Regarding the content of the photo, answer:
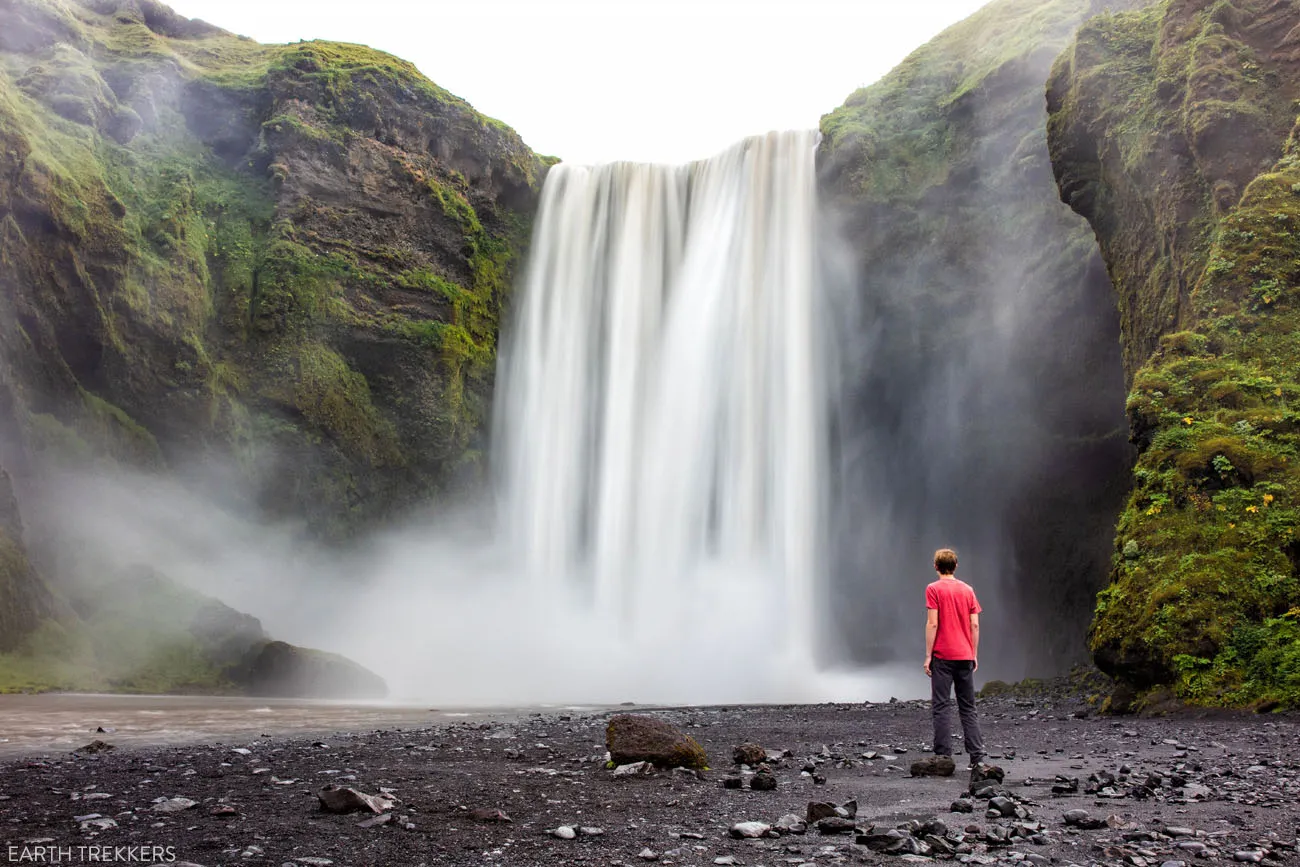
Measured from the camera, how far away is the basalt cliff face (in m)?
25.7

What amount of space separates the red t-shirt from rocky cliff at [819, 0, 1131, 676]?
2023 centimetres


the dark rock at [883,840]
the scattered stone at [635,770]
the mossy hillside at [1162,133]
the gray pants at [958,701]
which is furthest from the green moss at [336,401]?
the dark rock at [883,840]

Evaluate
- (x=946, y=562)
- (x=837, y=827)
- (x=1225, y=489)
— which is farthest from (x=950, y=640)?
(x=1225, y=489)

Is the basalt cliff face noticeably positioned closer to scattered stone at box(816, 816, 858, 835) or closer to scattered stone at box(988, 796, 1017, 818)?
scattered stone at box(816, 816, 858, 835)

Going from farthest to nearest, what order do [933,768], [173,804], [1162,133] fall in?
[1162,133] → [933,768] → [173,804]

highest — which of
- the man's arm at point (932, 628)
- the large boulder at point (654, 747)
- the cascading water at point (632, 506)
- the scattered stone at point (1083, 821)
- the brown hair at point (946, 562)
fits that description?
the cascading water at point (632, 506)

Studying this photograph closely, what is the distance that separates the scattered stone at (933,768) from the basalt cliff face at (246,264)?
76.5ft

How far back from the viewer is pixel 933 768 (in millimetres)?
7043

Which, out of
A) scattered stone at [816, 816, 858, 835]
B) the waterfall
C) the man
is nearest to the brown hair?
the man

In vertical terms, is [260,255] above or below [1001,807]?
above

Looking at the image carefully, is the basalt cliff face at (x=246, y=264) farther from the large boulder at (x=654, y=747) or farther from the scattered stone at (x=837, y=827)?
the scattered stone at (x=837, y=827)

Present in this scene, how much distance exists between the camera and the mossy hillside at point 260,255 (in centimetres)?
2688

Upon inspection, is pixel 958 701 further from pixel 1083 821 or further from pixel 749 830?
pixel 749 830

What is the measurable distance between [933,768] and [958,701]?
0.65 m
